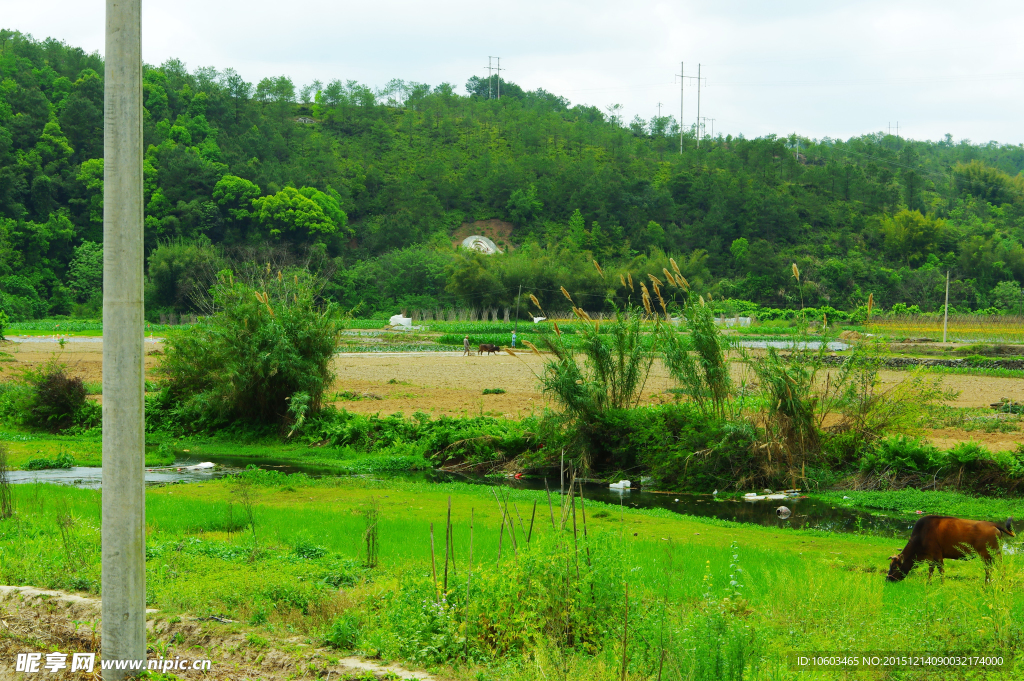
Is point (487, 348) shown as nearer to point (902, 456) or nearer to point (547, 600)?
point (902, 456)

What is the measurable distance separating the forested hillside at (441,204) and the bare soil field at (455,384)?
2884cm

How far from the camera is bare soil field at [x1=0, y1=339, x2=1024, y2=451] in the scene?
2331 centimetres

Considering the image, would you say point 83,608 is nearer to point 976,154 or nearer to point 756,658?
point 756,658

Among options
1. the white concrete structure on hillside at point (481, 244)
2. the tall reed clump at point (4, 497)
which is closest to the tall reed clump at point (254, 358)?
the tall reed clump at point (4, 497)

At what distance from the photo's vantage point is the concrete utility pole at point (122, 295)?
14.7 feet

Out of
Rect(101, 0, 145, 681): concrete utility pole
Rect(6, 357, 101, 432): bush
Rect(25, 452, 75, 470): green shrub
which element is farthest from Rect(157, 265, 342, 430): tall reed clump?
Rect(101, 0, 145, 681): concrete utility pole

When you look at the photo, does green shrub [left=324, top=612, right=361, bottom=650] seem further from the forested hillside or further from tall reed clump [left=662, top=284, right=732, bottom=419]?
the forested hillside

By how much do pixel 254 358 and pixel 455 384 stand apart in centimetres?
1224

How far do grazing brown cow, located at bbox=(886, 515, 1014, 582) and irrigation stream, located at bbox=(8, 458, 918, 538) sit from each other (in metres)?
4.59

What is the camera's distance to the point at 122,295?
4.51 metres

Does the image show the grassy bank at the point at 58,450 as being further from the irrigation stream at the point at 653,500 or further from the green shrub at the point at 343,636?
the green shrub at the point at 343,636

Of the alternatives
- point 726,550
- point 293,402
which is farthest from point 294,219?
point 726,550

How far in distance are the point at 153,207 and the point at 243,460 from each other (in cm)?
7675

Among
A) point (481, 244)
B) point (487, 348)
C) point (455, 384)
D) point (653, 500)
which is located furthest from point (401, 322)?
point (653, 500)
